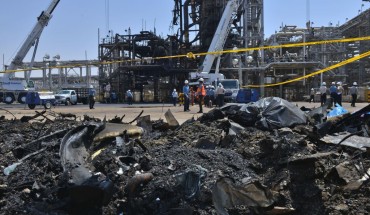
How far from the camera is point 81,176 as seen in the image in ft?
19.7

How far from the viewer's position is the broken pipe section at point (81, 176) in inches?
221

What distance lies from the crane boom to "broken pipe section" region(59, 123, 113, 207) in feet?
128

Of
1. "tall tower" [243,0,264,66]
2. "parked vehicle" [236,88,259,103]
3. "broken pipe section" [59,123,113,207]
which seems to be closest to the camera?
"broken pipe section" [59,123,113,207]

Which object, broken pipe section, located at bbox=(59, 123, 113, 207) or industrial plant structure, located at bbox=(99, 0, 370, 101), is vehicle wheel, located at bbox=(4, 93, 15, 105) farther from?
broken pipe section, located at bbox=(59, 123, 113, 207)

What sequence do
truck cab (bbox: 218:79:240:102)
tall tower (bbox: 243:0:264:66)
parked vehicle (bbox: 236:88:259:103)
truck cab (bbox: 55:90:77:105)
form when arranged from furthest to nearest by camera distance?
tall tower (bbox: 243:0:264:66), truck cab (bbox: 55:90:77:105), truck cab (bbox: 218:79:240:102), parked vehicle (bbox: 236:88:259:103)

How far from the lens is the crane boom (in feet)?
143

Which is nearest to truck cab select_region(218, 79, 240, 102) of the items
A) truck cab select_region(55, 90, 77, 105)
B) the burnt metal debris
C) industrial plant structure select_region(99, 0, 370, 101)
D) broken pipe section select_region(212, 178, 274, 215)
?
industrial plant structure select_region(99, 0, 370, 101)

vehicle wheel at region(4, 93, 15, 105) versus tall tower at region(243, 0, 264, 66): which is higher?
tall tower at region(243, 0, 264, 66)

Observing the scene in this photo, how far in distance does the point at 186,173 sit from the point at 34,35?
42.6 m

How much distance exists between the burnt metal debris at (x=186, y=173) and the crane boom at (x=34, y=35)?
37.3 m

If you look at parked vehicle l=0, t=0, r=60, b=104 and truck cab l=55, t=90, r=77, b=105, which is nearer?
parked vehicle l=0, t=0, r=60, b=104

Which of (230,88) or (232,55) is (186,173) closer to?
(230,88)

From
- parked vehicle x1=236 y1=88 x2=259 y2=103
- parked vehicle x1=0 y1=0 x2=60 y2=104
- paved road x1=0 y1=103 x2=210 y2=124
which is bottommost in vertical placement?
paved road x1=0 y1=103 x2=210 y2=124

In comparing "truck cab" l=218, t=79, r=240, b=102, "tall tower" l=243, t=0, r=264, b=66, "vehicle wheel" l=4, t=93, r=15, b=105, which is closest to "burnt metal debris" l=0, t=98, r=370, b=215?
"truck cab" l=218, t=79, r=240, b=102
